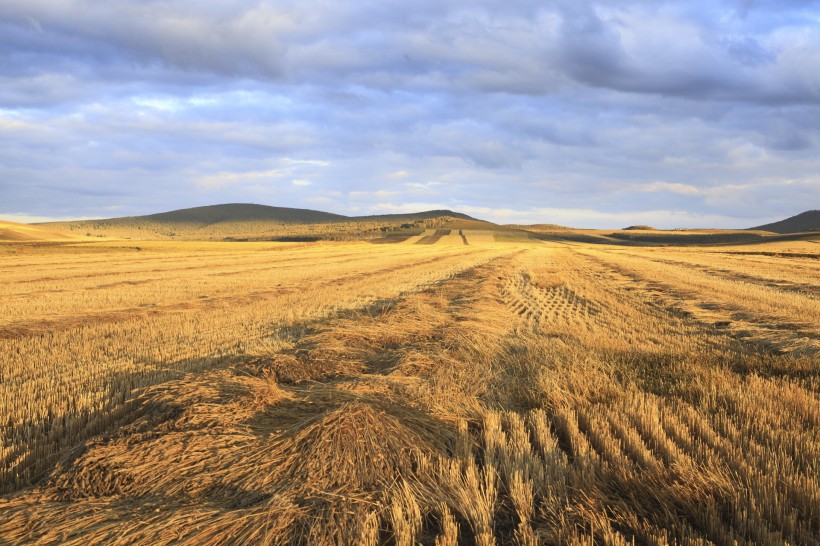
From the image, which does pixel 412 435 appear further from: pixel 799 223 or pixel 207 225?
pixel 799 223

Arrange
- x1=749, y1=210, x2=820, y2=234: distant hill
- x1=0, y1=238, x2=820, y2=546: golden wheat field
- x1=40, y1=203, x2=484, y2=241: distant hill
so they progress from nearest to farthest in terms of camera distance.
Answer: x1=0, y1=238, x2=820, y2=546: golden wheat field < x1=40, y1=203, x2=484, y2=241: distant hill < x1=749, y1=210, x2=820, y2=234: distant hill

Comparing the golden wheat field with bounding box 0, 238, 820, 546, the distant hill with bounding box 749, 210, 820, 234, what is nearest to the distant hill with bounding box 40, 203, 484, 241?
the distant hill with bounding box 749, 210, 820, 234

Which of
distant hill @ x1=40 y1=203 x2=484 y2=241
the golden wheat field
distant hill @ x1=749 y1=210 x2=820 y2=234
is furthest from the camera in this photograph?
distant hill @ x1=749 y1=210 x2=820 y2=234

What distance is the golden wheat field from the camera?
348cm

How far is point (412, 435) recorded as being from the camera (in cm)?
489

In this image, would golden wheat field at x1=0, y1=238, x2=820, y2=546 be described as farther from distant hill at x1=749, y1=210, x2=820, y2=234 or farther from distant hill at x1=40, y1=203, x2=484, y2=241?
distant hill at x1=749, y1=210, x2=820, y2=234

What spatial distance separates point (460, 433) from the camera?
5078 mm

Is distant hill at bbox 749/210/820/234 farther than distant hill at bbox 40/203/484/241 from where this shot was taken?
Yes

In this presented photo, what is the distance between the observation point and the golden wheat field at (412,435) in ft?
11.4

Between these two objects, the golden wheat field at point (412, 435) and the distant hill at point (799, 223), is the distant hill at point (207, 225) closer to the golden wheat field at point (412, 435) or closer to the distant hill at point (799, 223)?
the distant hill at point (799, 223)

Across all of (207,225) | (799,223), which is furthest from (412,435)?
(799,223)

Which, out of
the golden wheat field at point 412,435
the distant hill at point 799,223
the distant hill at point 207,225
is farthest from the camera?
the distant hill at point 799,223

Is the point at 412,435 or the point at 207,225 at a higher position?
the point at 207,225

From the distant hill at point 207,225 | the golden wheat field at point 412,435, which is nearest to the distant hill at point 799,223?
the distant hill at point 207,225
